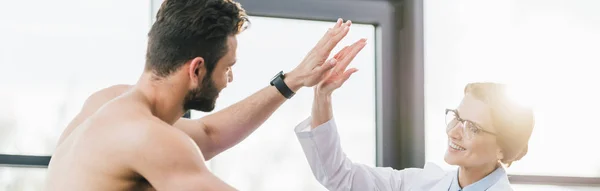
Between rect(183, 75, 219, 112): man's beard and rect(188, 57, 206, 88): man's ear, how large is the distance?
1 cm

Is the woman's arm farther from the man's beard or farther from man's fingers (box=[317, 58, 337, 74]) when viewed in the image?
the man's beard

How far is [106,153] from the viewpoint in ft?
5.21

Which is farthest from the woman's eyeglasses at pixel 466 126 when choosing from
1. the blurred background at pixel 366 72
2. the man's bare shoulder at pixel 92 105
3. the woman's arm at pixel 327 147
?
the man's bare shoulder at pixel 92 105

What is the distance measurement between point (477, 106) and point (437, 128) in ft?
2.34

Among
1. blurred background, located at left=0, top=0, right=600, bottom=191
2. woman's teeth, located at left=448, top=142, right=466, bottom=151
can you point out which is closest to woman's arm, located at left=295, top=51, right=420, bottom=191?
woman's teeth, located at left=448, top=142, right=466, bottom=151

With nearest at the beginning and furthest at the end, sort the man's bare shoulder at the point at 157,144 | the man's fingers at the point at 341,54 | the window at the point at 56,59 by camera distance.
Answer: the man's bare shoulder at the point at 157,144, the man's fingers at the point at 341,54, the window at the point at 56,59

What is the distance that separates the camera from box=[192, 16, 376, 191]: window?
2934 mm

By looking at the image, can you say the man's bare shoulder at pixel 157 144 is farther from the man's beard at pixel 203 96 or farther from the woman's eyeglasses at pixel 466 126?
the woman's eyeglasses at pixel 466 126

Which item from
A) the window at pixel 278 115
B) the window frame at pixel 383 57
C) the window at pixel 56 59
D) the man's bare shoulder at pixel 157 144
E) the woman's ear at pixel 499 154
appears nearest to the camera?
the man's bare shoulder at pixel 157 144

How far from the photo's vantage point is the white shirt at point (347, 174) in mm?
2324

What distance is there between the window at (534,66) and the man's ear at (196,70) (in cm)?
148

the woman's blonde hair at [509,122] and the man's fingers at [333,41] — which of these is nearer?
the man's fingers at [333,41]

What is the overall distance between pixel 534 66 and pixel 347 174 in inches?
47.9

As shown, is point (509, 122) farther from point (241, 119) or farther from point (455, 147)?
point (241, 119)
